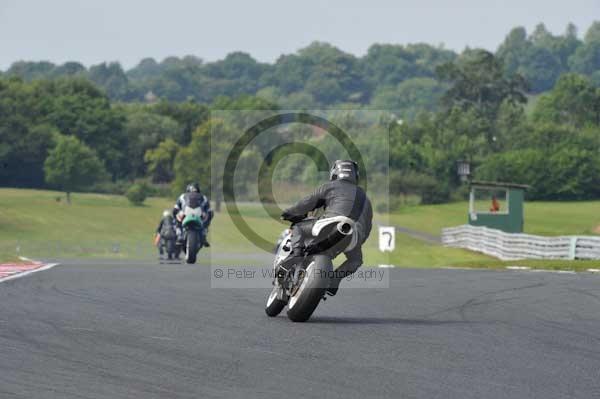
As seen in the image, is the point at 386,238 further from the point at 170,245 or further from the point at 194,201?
the point at 194,201

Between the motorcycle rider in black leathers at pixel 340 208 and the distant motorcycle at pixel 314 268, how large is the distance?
0.15 meters

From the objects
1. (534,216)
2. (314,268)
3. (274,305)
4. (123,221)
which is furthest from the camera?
(123,221)

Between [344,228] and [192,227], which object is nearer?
→ [344,228]

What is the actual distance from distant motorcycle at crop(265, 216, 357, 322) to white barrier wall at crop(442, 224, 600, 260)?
72.4 ft

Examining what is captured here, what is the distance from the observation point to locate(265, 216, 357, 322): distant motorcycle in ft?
42.2

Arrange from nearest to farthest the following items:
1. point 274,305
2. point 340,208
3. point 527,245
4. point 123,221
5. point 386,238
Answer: point 340,208
point 274,305
point 386,238
point 527,245
point 123,221

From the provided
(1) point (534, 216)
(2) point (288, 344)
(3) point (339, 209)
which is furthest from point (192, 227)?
(1) point (534, 216)

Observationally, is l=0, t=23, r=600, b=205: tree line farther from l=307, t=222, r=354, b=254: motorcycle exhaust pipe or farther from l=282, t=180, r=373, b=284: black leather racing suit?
l=307, t=222, r=354, b=254: motorcycle exhaust pipe

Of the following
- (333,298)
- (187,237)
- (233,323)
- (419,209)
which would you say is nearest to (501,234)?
(187,237)

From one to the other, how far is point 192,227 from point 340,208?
14.3 m

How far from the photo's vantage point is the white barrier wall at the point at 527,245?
3481 cm

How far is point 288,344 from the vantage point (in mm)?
11180

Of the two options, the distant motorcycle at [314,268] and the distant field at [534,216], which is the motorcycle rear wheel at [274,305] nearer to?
the distant motorcycle at [314,268]

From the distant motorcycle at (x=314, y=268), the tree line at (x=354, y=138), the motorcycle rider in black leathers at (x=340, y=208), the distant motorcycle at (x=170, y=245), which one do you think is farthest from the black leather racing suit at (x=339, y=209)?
the tree line at (x=354, y=138)
